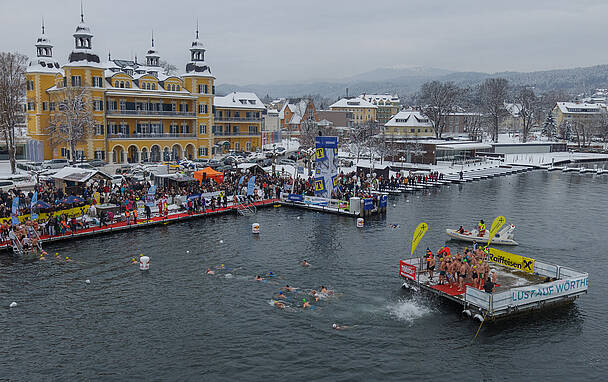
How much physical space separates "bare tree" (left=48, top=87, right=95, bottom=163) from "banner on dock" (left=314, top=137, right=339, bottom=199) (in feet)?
99.3

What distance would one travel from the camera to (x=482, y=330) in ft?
77.6

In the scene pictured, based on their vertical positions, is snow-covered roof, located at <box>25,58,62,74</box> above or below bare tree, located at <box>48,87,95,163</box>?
above

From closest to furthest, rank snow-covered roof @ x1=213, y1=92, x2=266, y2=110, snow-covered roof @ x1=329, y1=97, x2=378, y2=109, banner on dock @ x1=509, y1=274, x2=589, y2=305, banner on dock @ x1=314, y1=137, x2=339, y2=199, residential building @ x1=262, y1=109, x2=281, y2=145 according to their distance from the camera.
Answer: banner on dock @ x1=509, y1=274, x2=589, y2=305 < banner on dock @ x1=314, y1=137, x2=339, y2=199 < snow-covered roof @ x1=213, y1=92, x2=266, y2=110 < residential building @ x1=262, y1=109, x2=281, y2=145 < snow-covered roof @ x1=329, y1=97, x2=378, y2=109

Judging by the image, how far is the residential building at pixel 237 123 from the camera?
90500 mm

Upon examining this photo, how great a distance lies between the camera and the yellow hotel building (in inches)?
2630

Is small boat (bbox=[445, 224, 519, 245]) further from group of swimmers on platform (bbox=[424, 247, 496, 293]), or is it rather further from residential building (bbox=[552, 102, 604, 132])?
residential building (bbox=[552, 102, 604, 132])

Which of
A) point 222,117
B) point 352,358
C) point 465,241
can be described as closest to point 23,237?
point 352,358

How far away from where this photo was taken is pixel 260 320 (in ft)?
80.0

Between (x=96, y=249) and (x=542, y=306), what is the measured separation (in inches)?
1127

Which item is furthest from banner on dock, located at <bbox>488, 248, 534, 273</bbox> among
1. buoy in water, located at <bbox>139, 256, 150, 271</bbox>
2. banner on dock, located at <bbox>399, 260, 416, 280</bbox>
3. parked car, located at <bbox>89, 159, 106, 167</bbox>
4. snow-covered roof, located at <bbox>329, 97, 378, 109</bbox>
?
snow-covered roof, located at <bbox>329, 97, 378, 109</bbox>

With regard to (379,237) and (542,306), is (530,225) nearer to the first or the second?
(379,237)

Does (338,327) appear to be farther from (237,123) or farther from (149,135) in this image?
(237,123)

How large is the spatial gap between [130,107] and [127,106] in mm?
456

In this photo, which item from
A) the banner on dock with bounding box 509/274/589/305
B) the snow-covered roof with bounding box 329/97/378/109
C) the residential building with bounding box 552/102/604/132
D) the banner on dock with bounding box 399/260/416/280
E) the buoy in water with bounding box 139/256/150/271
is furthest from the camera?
the snow-covered roof with bounding box 329/97/378/109
